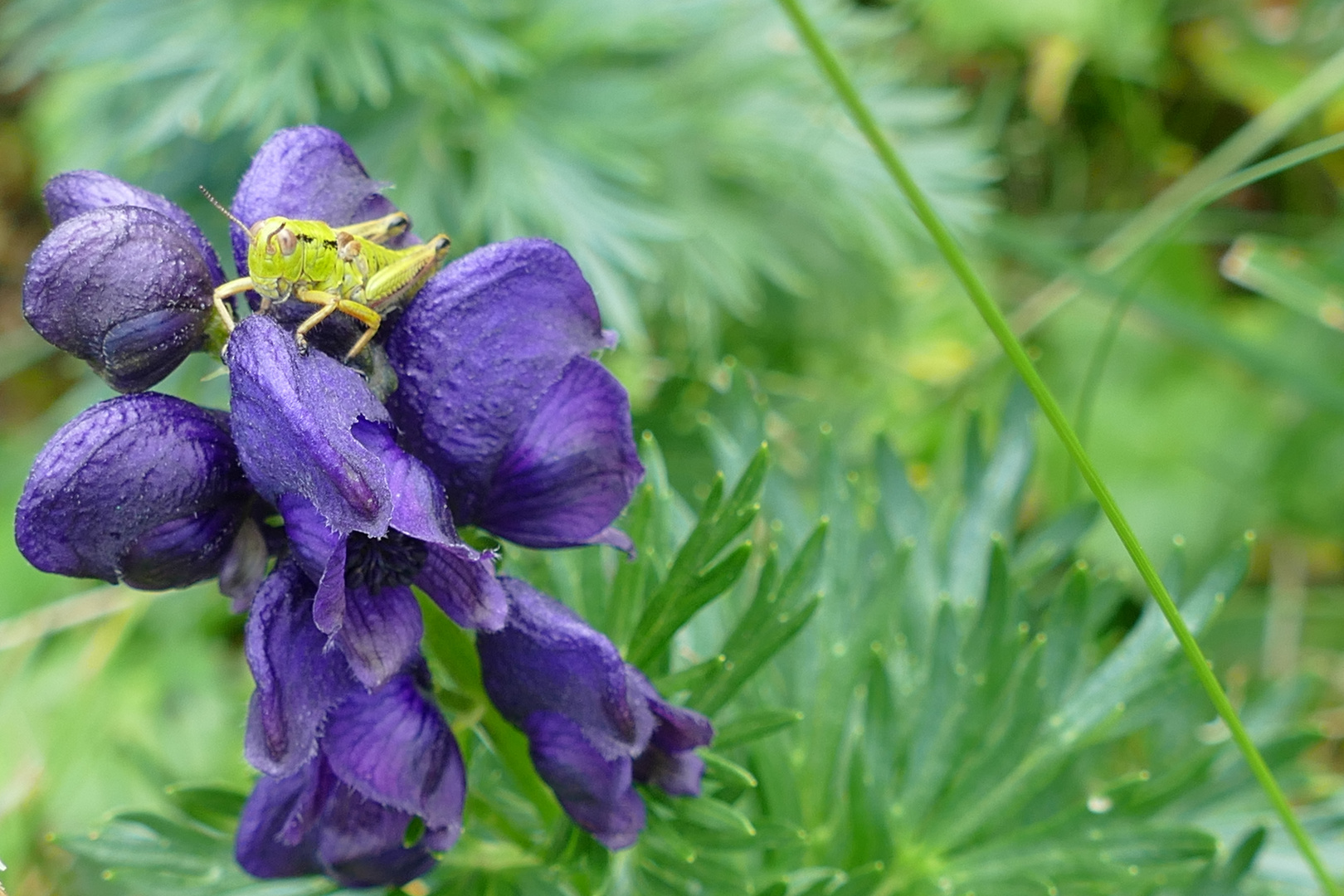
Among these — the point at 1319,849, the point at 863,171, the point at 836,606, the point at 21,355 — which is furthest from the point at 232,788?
the point at 21,355

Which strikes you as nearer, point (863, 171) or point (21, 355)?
point (863, 171)

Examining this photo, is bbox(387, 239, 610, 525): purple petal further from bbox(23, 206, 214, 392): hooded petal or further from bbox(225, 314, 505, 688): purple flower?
bbox(23, 206, 214, 392): hooded petal

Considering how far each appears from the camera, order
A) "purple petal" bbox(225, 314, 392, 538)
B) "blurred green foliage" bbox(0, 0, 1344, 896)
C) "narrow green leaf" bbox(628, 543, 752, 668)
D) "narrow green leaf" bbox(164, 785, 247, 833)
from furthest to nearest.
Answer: "blurred green foliage" bbox(0, 0, 1344, 896)
"narrow green leaf" bbox(164, 785, 247, 833)
"narrow green leaf" bbox(628, 543, 752, 668)
"purple petal" bbox(225, 314, 392, 538)

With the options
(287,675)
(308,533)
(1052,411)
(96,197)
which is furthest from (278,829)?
(1052,411)

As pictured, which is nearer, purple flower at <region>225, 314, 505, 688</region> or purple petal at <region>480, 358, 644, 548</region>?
purple flower at <region>225, 314, 505, 688</region>

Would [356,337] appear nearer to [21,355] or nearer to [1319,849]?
[1319,849]

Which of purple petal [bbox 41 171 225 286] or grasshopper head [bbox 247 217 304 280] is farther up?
grasshopper head [bbox 247 217 304 280]

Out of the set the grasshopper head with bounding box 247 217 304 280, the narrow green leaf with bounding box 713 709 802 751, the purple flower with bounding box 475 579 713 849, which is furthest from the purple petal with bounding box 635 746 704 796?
the grasshopper head with bounding box 247 217 304 280
